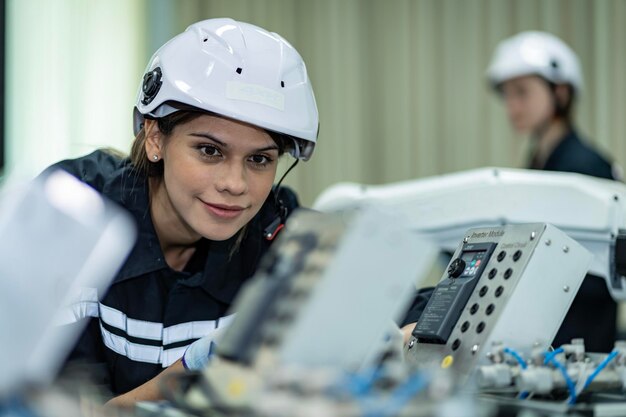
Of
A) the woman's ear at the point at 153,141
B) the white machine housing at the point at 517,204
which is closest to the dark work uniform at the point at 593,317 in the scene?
the white machine housing at the point at 517,204

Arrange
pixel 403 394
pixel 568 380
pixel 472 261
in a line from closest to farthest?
pixel 403 394 → pixel 568 380 → pixel 472 261

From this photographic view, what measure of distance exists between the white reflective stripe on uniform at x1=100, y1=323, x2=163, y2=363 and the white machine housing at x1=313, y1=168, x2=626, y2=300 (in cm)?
86

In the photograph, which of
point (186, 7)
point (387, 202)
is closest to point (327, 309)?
point (387, 202)

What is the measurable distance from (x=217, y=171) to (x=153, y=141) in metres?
0.17

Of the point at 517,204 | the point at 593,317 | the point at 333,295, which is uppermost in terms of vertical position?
the point at 333,295

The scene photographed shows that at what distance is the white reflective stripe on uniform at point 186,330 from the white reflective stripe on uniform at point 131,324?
0.05 ft

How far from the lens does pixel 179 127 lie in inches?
59.5

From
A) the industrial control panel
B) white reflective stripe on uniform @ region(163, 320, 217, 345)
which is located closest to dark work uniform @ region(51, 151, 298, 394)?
white reflective stripe on uniform @ region(163, 320, 217, 345)

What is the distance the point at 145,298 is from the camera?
1.54 meters

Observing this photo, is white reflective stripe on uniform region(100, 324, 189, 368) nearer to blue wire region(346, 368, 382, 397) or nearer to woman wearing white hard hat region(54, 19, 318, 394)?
woman wearing white hard hat region(54, 19, 318, 394)

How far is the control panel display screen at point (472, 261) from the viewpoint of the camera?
1312 mm

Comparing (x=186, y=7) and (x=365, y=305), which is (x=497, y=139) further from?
(x=365, y=305)

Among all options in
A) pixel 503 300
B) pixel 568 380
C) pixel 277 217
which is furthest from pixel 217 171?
pixel 568 380

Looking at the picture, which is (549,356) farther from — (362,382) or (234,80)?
(234,80)
